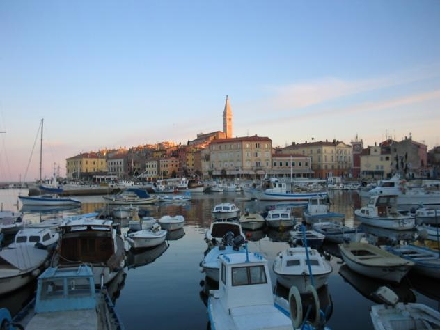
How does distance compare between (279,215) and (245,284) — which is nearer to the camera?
(245,284)

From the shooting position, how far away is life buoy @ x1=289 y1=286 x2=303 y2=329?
28.6 feet

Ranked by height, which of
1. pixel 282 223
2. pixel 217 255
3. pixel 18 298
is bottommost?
pixel 18 298

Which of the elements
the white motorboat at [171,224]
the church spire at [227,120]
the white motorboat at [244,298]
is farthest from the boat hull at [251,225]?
the church spire at [227,120]

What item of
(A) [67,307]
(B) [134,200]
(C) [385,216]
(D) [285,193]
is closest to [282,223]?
(C) [385,216]

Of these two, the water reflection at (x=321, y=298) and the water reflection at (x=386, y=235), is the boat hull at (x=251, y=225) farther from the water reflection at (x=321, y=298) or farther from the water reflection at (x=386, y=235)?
the water reflection at (x=321, y=298)

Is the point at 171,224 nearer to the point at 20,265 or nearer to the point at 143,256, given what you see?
the point at 143,256

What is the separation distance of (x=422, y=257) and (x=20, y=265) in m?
17.0

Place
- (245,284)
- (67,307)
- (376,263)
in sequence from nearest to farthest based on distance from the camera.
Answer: (67,307) < (245,284) < (376,263)

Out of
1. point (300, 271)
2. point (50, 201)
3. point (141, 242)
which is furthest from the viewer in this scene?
point (50, 201)

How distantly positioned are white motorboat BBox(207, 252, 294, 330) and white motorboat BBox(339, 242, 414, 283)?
6.93 meters

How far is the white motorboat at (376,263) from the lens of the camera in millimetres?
15891

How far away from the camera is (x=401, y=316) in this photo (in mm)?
10648

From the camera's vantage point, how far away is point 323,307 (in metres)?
14.5

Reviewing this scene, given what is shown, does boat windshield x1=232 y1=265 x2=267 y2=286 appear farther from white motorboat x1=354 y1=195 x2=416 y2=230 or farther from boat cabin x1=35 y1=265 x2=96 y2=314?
white motorboat x1=354 y1=195 x2=416 y2=230
